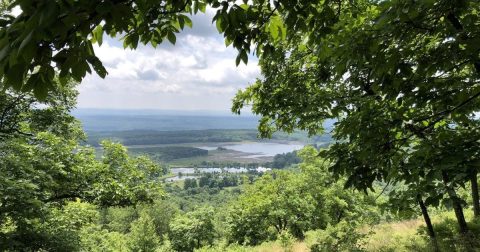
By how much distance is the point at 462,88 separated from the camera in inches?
152

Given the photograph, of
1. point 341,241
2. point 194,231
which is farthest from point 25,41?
point 194,231

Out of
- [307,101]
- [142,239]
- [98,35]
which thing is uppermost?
[98,35]

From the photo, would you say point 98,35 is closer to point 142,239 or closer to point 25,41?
point 25,41

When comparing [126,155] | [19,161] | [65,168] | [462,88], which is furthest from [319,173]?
[462,88]

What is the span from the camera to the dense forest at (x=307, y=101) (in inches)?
69.5

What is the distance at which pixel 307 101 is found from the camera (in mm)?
6789

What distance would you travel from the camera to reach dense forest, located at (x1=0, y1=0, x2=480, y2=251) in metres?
1.77

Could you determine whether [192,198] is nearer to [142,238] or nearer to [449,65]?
[142,238]

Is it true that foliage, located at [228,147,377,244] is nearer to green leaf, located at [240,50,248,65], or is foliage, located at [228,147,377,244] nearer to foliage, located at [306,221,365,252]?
foliage, located at [306,221,365,252]

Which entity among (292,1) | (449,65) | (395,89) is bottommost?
(395,89)

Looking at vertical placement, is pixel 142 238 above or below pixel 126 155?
below

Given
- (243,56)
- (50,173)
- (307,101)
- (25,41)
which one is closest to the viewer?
(25,41)

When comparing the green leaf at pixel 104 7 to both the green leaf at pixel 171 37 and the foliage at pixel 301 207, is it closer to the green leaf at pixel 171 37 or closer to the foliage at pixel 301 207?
the green leaf at pixel 171 37

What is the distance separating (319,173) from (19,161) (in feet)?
79.7
